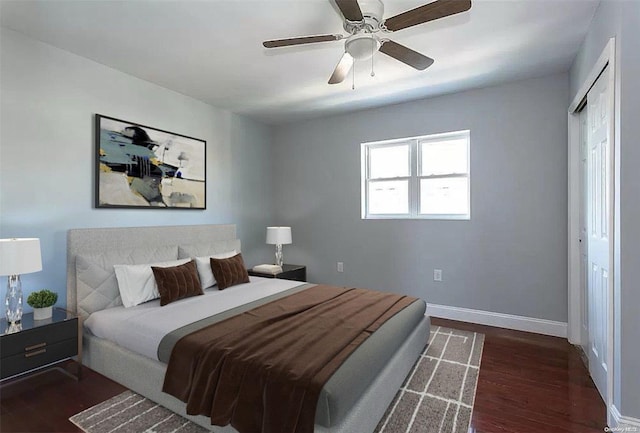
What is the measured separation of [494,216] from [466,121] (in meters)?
1.15

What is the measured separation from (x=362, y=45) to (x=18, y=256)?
2.68 m

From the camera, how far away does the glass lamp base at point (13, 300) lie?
87.9 inches

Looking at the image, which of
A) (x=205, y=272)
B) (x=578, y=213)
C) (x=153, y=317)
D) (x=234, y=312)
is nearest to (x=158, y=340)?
(x=153, y=317)

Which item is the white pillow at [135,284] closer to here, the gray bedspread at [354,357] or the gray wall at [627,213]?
the gray bedspread at [354,357]

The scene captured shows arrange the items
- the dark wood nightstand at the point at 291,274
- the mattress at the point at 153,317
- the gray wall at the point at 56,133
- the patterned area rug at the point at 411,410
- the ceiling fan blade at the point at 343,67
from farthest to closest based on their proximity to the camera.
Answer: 1. the dark wood nightstand at the point at 291,274
2. the gray wall at the point at 56,133
3. the ceiling fan blade at the point at 343,67
4. the mattress at the point at 153,317
5. the patterned area rug at the point at 411,410

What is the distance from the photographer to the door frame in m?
1.95

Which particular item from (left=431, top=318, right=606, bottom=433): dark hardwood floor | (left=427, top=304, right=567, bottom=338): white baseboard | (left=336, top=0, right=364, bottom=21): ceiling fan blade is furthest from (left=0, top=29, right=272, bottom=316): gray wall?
(left=431, top=318, right=606, bottom=433): dark hardwood floor

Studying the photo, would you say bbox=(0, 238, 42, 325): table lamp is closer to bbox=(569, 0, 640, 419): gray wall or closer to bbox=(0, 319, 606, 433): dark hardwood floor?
bbox=(0, 319, 606, 433): dark hardwood floor

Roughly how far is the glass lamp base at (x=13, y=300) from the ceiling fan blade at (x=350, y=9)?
2.82 meters

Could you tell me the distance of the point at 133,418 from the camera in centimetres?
201

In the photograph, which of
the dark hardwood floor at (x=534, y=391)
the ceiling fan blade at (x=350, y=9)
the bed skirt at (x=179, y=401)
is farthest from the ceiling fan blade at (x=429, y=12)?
the dark hardwood floor at (x=534, y=391)

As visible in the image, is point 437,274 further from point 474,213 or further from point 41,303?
point 41,303

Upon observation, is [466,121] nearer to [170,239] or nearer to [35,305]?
[170,239]

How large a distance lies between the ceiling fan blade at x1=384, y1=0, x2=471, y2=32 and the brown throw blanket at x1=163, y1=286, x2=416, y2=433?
1896 mm
